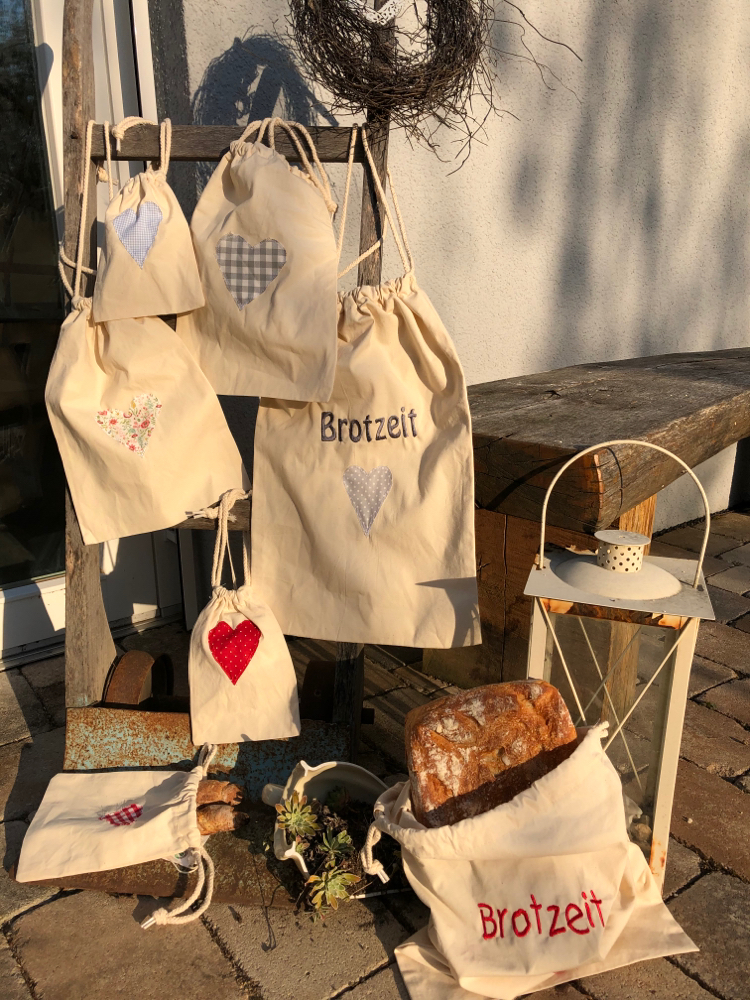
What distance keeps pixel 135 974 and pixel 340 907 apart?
447mm

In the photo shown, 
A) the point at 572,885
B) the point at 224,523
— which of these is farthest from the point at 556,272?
the point at 572,885

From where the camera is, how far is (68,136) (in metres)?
1.93

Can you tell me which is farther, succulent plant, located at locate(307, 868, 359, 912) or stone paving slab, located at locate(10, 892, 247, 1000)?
succulent plant, located at locate(307, 868, 359, 912)

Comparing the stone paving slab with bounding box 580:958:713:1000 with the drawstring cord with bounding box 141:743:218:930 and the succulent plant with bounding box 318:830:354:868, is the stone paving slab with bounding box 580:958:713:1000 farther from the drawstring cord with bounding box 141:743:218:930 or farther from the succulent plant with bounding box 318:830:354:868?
the drawstring cord with bounding box 141:743:218:930

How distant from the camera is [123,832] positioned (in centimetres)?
184

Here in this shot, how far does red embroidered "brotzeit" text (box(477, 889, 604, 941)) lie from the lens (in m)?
1.55

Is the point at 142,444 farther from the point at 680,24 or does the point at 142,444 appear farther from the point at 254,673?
the point at 680,24

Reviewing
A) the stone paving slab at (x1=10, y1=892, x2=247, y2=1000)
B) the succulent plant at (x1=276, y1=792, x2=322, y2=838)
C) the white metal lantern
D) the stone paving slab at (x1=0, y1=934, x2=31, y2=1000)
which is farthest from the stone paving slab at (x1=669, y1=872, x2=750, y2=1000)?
the stone paving slab at (x1=0, y1=934, x2=31, y2=1000)

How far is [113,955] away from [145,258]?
1.51 m

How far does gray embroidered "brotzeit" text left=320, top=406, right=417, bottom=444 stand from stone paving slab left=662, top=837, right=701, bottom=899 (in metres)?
1.21

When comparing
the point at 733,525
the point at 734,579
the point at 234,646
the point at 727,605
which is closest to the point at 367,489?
the point at 234,646

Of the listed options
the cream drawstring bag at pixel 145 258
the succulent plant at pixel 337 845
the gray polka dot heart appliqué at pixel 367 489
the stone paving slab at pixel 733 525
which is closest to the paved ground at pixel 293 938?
the succulent plant at pixel 337 845

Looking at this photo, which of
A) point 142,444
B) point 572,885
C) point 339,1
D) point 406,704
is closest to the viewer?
point 572,885

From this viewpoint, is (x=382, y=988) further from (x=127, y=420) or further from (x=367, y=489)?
(x=127, y=420)
